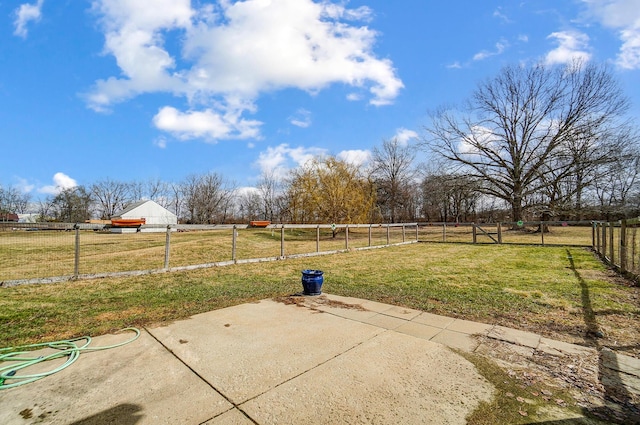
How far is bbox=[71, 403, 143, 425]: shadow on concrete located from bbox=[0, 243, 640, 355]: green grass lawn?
6.76ft

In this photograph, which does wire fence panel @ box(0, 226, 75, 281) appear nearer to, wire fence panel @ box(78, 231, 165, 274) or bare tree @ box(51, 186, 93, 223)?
wire fence panel @ box(78, 231, 165, 274)

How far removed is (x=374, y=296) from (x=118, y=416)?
4.31 metres

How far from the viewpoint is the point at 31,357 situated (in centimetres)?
297

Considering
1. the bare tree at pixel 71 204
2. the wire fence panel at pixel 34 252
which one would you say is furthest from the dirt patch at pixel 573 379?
the bare tree at pixel 71 204

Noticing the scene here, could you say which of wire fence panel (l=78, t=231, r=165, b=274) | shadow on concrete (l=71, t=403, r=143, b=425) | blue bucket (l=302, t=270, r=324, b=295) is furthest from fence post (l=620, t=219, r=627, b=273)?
wire fence panel (l=78, t=231, r=165, b=274)

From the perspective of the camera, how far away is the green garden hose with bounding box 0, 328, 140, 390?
8.40 feet

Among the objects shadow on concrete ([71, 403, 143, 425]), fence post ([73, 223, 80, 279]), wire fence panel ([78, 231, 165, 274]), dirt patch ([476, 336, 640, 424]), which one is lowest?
wire fence panel ([78, 231, 165, 274])

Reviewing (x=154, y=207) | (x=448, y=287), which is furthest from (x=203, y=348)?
(x=154, y=207)

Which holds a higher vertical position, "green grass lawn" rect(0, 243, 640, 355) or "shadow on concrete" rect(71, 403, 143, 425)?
"shadow on concrete" rect(71, 403, 143, 425)

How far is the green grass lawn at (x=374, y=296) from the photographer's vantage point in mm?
3994

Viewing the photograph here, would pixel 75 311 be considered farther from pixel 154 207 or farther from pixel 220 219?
pixel 220 219

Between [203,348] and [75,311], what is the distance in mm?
2918

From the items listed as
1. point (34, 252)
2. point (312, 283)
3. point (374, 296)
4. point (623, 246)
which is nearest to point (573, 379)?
point (374, 296)

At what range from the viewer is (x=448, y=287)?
6285mm
